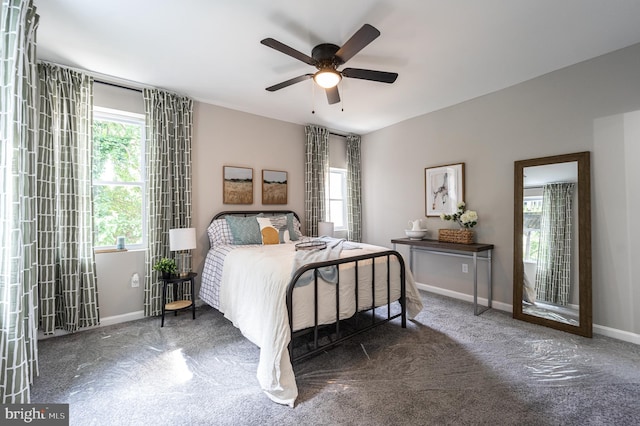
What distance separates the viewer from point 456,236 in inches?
144

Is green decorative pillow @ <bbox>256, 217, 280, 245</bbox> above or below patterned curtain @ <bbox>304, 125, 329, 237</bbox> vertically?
below

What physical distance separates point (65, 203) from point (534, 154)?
5092 millimetres

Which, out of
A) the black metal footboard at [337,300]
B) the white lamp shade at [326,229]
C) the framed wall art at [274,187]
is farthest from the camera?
the white lamp shade at [326,229]

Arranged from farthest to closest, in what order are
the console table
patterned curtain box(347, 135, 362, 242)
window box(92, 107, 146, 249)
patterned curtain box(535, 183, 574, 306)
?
patterned curtain box(347, 135, 362, 242), the console table, window box(92, 107, 146, 249), patterned curtain box(535, 183, 574, 306)

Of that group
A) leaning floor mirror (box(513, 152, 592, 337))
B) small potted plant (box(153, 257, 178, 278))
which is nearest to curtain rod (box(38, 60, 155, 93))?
small potted plant (box(153, 257, 178, 278))

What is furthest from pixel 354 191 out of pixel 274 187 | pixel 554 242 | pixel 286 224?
pixel 554 242

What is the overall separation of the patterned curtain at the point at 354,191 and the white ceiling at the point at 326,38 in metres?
1.85

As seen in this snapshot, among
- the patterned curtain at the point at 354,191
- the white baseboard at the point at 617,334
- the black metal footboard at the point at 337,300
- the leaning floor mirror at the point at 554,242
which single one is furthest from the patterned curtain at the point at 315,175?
the white baseboard at the point at 617,334

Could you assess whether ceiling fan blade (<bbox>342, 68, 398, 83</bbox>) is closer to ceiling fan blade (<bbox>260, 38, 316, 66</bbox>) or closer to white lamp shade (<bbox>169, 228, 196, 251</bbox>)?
ceiling fan blade (<bbox>260, 38, 316, 66</bbox>)

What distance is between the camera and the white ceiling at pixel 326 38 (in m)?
2.01

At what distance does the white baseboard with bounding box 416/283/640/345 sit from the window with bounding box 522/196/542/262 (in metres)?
0.71

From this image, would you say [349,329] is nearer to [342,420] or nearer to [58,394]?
[342,420]

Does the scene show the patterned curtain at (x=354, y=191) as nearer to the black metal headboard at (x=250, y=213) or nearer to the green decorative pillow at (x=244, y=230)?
the black metal headboard at (x=250, y=213)

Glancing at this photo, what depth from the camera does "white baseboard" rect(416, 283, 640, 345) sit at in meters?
2.53
